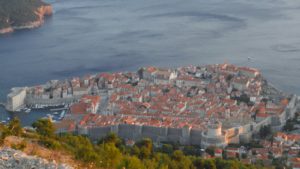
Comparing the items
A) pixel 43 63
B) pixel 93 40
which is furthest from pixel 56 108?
pixel 93 40

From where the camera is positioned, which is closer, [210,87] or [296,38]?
[210,87]

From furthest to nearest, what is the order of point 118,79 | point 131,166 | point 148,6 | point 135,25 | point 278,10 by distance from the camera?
1. point 148,6
2. point 278,10
3. point 135,25
4. point 118,79
5. point 131,166

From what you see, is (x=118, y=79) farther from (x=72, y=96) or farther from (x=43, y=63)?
(x=43, y=63)

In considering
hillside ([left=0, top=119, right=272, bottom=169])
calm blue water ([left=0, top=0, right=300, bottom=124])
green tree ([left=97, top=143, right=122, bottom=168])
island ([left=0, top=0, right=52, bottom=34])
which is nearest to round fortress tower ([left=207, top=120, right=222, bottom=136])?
hillside ([left=0, top=119, right=272, bottom=169])

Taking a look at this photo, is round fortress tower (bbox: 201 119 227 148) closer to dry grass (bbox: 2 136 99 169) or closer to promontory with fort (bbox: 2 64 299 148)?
promontory with fort (bbox: 2 64 299 148)

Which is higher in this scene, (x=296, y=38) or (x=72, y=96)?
(x=296, y=38)

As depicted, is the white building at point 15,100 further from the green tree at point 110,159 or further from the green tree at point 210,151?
the green tree at point 110,159

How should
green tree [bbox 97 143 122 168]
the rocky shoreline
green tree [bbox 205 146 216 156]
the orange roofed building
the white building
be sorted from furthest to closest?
1. the rocky shoreline
2. the white building
3. the orange roofed building
4. green tree [bbox 205 146 216 156]
5. green tree [bbox 97 143 122 168]

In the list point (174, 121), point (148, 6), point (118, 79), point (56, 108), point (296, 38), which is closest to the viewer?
point (174, 121)
